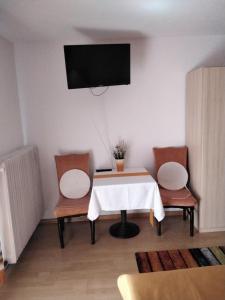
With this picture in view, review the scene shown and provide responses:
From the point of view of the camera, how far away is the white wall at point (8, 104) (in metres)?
2.41

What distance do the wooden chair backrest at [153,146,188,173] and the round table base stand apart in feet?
2.60

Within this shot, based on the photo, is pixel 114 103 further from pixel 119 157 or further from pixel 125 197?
pixel 125 197

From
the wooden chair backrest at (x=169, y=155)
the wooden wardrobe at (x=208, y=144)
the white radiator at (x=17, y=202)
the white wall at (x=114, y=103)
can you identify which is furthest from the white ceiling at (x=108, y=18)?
the wooden chair backrest at (x=169, y=155)

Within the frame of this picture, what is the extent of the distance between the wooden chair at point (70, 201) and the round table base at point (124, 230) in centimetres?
32

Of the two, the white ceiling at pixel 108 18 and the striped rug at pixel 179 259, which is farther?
the striped rug at pixel 179 259

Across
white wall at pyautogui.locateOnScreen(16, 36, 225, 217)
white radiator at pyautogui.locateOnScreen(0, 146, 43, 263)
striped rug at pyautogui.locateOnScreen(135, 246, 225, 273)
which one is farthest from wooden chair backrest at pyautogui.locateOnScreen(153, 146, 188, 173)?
white radiator at pyautogui.locateOnScreen(0, 146, 43, 263)

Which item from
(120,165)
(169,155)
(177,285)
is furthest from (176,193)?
(177,285)

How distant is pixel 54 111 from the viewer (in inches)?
115

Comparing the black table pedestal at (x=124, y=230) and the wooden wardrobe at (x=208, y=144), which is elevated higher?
the wooden wardrobe at (x=208, y=144)

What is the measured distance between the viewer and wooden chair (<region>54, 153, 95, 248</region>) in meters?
2.45

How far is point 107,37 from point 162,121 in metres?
1.24

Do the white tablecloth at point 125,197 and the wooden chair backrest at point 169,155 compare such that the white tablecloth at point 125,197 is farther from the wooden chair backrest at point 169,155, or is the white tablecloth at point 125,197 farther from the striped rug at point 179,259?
the wooden chair backrest at point 169,155

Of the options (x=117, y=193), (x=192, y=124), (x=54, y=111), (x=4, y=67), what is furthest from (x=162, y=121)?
(x=4, y=67)

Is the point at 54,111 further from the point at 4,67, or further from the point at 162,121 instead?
the point at 162,121
